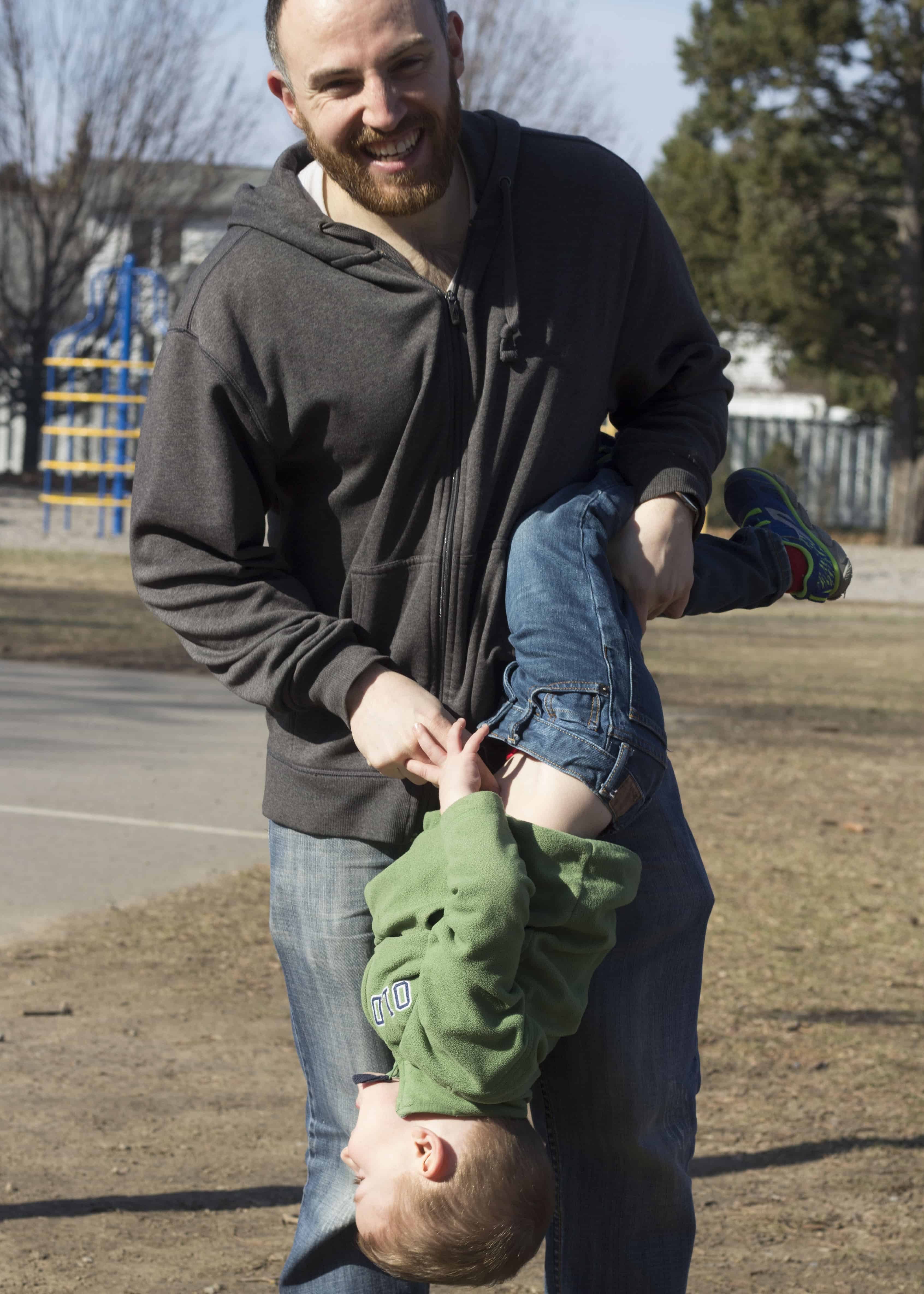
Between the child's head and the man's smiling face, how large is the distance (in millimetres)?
1187

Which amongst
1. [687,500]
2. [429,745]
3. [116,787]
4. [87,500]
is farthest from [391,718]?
[87,500]

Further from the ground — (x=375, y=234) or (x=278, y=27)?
(x=278, y=27)

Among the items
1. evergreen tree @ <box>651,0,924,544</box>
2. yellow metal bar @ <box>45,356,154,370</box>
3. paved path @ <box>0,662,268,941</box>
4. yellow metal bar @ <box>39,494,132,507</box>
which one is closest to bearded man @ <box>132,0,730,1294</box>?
paved path @ <box>0,662,268,941</box>

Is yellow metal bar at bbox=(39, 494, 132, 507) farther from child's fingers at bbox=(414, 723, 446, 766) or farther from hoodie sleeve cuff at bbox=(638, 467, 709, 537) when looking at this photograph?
child's fingers at bbox=(414, 723, 446, 766)

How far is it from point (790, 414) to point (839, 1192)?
61151 mm

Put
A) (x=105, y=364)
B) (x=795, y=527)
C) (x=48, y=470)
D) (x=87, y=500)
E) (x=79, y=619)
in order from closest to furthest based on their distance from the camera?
(x=795, y=527) → (x=79, y=619) → (x=105, y=364) → (x=87, y=500) → (x=48, y=470)

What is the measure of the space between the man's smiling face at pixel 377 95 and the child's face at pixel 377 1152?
117cm

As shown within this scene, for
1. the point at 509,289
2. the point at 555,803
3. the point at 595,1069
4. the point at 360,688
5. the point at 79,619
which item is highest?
the point at 509,289

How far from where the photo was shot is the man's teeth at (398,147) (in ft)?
6.70

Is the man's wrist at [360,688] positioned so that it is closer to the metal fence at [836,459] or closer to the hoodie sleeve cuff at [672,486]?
the hoodie sleeve cuff at [672,486]

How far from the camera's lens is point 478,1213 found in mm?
2059

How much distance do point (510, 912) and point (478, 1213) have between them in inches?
18.0

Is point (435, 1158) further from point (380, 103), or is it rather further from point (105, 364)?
point (105, 364)

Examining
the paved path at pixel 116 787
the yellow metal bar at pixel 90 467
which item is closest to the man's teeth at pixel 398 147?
the paved path at pixel 116 787
